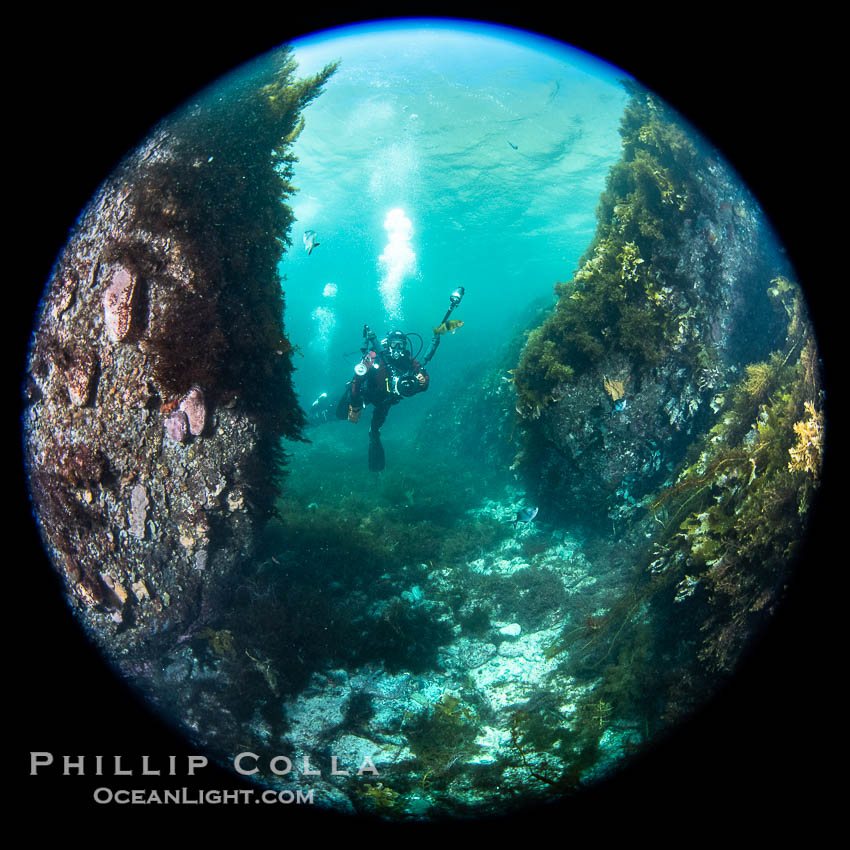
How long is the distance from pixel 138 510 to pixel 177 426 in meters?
1.05

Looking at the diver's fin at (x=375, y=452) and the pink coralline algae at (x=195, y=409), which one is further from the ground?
the pink coralline algae at (x=195, y=409)

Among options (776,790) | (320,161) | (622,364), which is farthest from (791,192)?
(320,161)

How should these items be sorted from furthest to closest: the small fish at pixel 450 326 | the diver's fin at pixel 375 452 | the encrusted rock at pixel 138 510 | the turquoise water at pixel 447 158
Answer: the turquoise water at pixel 447 158 < the diver's fin at pixel 375 452 < the small fish at pixel 450 326 < the encrusted rock at pixel 138 510

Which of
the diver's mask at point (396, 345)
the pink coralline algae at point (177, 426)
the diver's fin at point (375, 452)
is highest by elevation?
the diver's mask at point (396, 345)

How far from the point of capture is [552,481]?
6.95 m

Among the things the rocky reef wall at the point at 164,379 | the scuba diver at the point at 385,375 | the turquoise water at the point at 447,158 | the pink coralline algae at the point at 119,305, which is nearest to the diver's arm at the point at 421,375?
the scuba diver at the point at 385,375

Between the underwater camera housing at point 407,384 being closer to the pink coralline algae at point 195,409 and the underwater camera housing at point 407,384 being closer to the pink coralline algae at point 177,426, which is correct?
the pink coralline algae at point 195,409

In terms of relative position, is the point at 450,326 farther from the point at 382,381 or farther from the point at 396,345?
the point at 382,381

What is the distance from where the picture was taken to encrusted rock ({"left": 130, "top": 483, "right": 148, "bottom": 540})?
408cm

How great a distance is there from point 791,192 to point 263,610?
6916mm

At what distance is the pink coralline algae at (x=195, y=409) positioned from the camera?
13.9 ft

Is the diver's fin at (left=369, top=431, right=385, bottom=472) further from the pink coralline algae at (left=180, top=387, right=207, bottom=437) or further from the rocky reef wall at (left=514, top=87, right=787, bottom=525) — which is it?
the pink coralline algae at (left=180, top=387, right=207, bottom=437)

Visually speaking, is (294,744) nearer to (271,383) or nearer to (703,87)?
(271,383)

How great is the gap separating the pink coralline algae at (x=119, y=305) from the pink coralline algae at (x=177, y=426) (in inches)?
37.4
